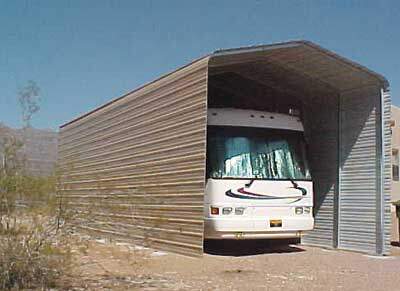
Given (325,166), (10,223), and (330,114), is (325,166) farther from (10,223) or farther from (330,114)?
(10,223)

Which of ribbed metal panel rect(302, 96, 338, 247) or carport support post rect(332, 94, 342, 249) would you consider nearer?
carport support post rect(332, 94, 342, 249)

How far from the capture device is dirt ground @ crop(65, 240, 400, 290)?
8.48 m

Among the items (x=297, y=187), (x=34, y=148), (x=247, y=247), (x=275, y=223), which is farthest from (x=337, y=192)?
(x=34, y=148)

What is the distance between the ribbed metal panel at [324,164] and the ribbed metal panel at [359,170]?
0.96ft

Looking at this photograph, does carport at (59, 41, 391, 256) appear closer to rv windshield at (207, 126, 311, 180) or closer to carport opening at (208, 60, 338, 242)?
carport opening at (208, 60, 338, 242)

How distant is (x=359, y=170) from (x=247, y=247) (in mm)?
3118

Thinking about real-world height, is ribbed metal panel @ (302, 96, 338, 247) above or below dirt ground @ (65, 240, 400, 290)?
above

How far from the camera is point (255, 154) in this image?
41.9 ft

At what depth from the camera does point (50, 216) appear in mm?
7328

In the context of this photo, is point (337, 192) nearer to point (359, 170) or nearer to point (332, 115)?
point (359, 170)

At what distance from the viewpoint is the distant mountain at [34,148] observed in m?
7.49

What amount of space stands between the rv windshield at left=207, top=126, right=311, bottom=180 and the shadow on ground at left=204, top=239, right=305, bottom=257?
68.1 inches

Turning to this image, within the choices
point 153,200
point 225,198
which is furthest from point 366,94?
point 153,200

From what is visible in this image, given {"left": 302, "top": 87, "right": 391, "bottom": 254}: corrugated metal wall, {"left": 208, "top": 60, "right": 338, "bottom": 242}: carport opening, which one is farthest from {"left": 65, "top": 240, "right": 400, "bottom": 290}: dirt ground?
{"left": 208, "top": 60, "right": 338, "bottom": 242}: carport opening
